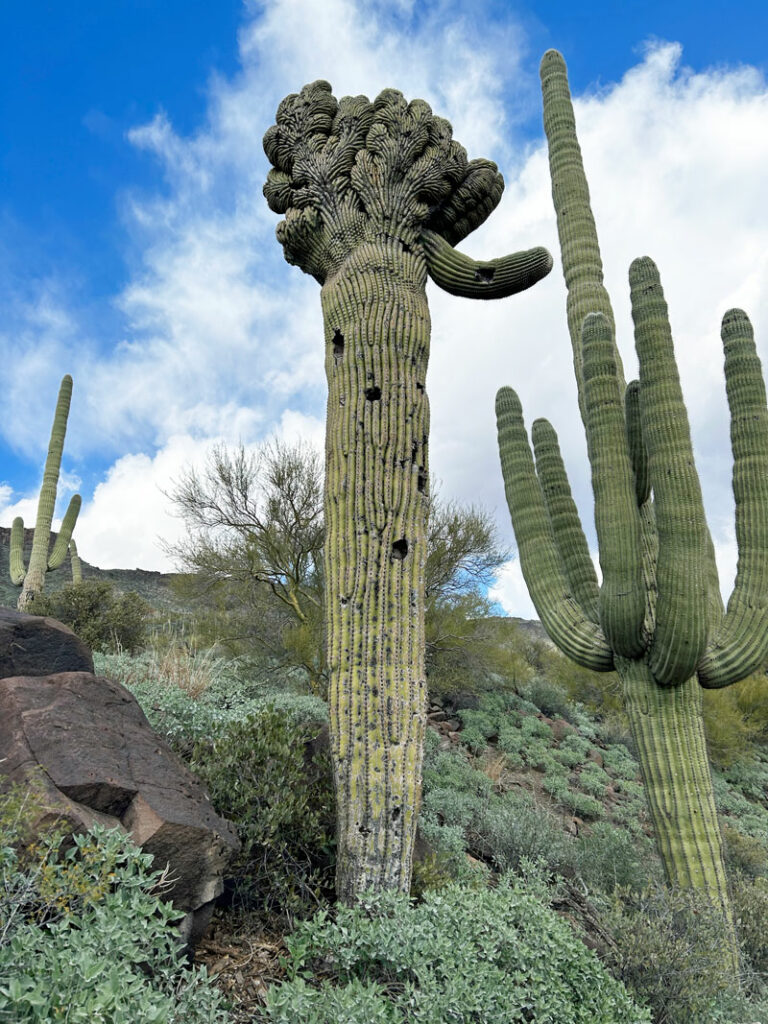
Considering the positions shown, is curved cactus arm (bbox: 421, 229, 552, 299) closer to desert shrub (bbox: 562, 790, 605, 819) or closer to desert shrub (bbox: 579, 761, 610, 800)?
desert shrub (bbox: 562, 790, 605, 819)

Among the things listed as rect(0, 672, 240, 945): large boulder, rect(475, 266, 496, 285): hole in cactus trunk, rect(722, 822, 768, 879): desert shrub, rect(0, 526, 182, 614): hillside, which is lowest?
rect(722, 822, 768, 879): desert shrub

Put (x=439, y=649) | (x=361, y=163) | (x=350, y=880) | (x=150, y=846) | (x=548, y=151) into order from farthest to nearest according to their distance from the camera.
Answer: (x=439, y=649), (x=548, y=151), (x=361, y=163), (x=350, y=880), (x=150, y=846)

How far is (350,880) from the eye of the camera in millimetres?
3365

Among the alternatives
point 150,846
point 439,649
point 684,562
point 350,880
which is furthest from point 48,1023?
point 439,649

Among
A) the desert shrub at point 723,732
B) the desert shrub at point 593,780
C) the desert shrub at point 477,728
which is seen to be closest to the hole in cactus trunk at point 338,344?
the desert shrub at point 477,728

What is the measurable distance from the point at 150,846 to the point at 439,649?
33.6 feet

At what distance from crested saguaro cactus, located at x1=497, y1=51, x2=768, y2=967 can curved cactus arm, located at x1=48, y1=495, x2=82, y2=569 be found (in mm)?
11798

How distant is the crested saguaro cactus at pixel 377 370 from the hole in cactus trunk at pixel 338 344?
1cm

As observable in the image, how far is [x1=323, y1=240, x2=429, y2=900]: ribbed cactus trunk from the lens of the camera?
346 cm

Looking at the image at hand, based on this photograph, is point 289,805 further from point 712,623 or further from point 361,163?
point 361,163

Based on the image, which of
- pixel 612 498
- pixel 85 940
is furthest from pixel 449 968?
pixel 612 498

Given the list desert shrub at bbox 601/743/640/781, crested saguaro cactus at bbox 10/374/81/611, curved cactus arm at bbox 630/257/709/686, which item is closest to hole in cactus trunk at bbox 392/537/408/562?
curved cactus arm at bbox 630/257/709/686

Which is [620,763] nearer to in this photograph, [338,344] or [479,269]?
[479,269]

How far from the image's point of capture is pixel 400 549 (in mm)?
3984
